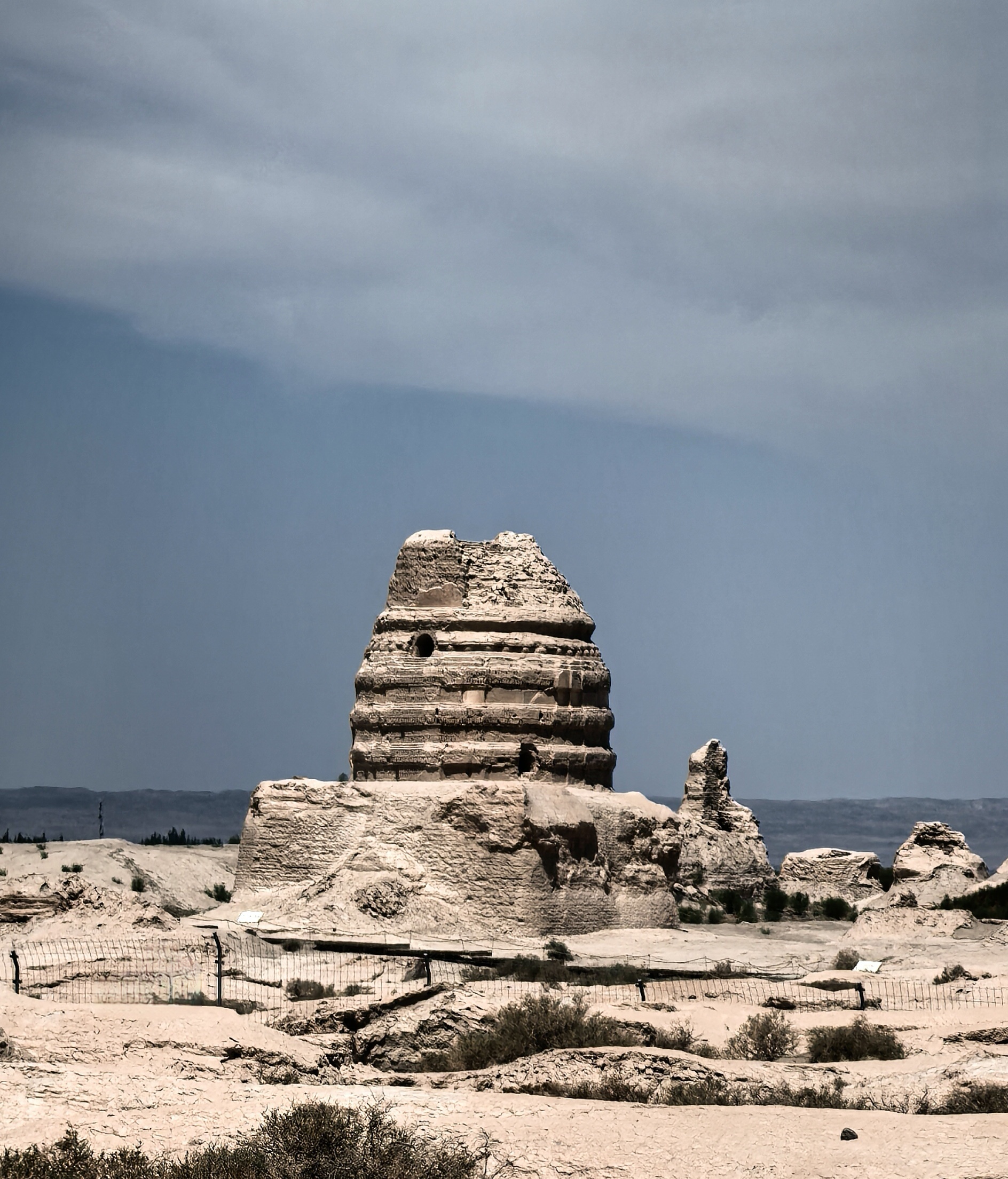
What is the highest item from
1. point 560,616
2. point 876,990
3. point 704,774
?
point 560,616

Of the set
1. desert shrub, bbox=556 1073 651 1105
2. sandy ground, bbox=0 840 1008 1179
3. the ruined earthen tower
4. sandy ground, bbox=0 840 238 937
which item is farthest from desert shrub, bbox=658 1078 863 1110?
sandy ground, bbox=0 840 238 937

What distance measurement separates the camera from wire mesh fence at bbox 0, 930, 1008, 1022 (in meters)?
17.3

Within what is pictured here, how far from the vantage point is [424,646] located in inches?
1046

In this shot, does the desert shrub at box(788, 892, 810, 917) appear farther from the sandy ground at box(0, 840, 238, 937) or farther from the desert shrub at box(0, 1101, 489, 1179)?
the desert shrub at box(0, 1101, 489, 1179)

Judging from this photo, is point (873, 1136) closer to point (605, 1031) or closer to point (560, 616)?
point (605, 1031)

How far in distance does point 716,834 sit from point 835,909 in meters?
3.38

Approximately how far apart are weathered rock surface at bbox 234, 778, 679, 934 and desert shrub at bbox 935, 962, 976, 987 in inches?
258

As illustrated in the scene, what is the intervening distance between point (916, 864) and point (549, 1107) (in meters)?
21.7

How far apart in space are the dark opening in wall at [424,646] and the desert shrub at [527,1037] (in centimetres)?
1269

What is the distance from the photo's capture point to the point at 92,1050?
11875 mm

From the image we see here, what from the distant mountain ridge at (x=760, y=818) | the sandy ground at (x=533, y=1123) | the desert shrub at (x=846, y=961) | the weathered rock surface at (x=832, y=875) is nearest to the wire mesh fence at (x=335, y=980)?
the desert shrub at (x=846, y=961)

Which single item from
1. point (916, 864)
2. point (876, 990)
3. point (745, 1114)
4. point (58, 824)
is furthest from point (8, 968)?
point (58, 824)

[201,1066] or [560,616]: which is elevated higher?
[560,616]

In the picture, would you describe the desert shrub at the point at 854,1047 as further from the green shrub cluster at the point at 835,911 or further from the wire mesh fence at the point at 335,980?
the green shrub cluster at the point at 835,911
